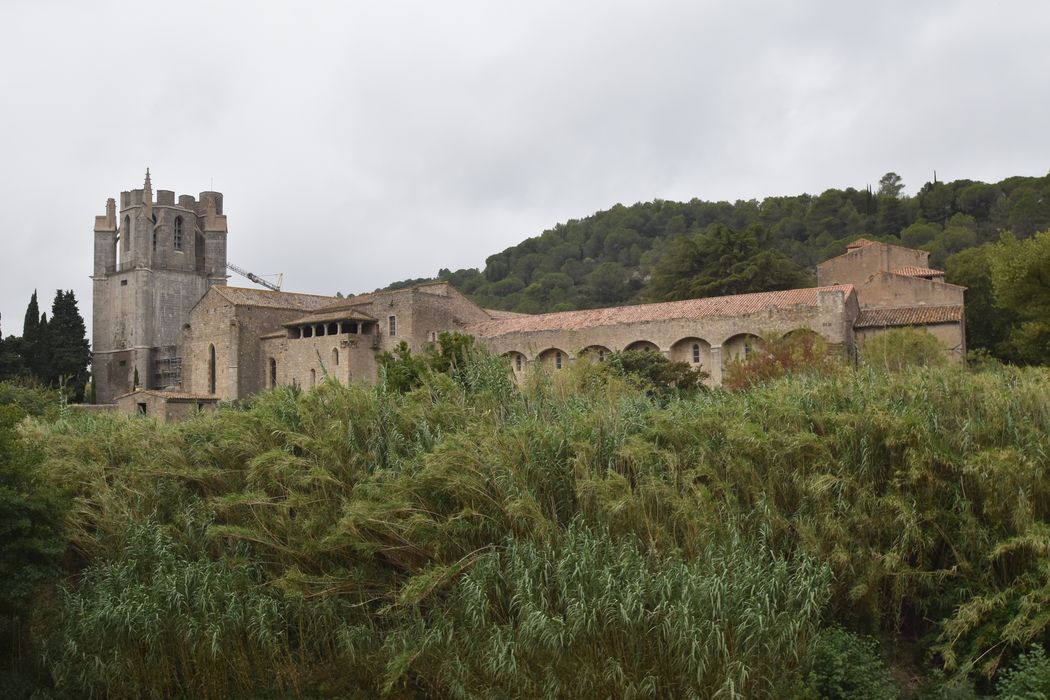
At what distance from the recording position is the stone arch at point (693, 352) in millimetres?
26734

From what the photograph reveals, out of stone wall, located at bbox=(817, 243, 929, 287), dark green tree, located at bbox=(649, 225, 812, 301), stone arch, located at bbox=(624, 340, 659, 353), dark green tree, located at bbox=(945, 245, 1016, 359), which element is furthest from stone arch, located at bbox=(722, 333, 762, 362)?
dark green tree, located at bbox=(649, 225, 812, 301)

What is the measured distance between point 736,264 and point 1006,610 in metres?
29.2

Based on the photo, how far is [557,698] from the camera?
26.5 ft

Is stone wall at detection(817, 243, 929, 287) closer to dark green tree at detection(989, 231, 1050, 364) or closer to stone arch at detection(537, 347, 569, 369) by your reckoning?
dark green tree at detection(989, 231, 1050, 364)

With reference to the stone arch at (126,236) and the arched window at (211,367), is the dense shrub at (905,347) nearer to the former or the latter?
the arched window at (211,367)

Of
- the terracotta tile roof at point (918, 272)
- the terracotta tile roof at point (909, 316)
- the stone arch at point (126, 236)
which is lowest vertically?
the terracotta tile roof at point (909, 316)

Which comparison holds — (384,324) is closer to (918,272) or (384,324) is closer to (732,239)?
(732,239)

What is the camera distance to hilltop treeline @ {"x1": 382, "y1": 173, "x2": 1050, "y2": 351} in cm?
3803

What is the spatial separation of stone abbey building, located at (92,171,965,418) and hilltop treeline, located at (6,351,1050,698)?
6.66 metres

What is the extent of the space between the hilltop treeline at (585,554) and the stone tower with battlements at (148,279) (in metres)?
36.8

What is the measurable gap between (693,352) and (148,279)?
31.7 meters

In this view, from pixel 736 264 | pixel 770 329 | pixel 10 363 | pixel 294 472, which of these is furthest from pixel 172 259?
pixel 294 472

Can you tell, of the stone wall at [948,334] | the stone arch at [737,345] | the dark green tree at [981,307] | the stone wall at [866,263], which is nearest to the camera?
the stone wall at [948,334]

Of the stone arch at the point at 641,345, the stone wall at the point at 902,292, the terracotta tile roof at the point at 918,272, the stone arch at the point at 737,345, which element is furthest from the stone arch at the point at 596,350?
the terracotta tile roof at the point at 918,272
